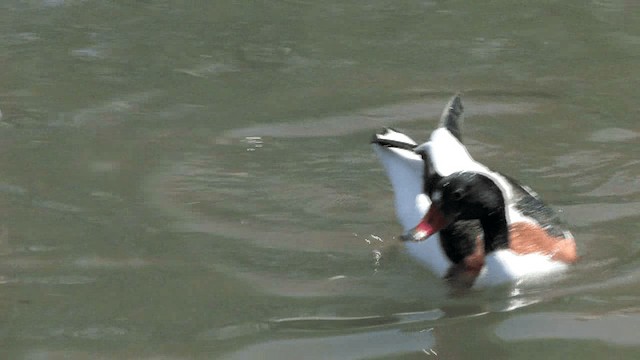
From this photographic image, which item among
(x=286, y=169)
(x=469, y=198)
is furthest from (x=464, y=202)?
(x=286, y=169)

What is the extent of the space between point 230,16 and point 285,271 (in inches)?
178

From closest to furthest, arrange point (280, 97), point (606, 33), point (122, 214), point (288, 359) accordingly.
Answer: point (288, 359) → point (122, 214) → point (280, 97) → point (606, 33)

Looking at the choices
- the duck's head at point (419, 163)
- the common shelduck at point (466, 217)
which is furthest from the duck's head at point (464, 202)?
the duck's head at point (419, 163)

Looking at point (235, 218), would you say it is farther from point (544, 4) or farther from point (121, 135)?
point (544, 4)

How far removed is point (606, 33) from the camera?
33.7 ft

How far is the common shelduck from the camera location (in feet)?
21.6

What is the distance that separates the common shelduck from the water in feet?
0.51

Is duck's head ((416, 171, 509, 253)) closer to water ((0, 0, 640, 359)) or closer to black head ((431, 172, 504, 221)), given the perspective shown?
black head ((431, 172, 504, 221))

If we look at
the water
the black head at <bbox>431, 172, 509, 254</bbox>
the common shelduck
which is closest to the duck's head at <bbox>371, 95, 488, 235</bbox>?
the common shelduck

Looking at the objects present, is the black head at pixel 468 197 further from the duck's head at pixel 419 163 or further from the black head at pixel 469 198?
the duck's head at pixel 419 163

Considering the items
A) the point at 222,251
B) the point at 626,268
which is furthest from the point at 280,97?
the point at 626,268

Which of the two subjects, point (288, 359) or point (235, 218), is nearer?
point (288, 359)

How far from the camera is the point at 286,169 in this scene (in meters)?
8.04

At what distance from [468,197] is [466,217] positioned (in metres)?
0.14
